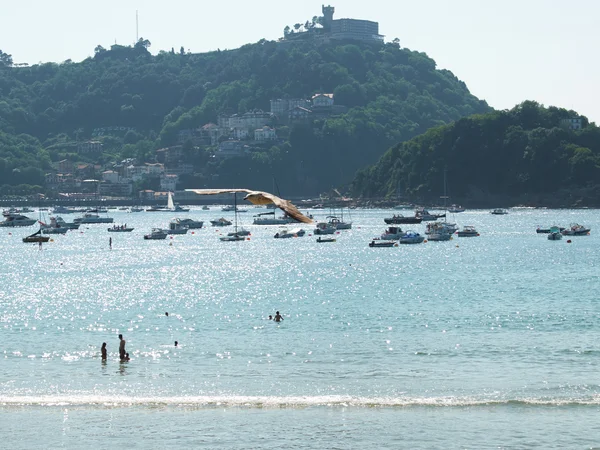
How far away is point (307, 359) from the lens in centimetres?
5200

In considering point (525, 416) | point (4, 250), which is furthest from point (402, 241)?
point (525, 416)

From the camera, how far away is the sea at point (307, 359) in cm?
3841

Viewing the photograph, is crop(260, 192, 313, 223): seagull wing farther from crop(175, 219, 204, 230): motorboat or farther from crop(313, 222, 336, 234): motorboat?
crop(175, 219, 204, 230): motorboat

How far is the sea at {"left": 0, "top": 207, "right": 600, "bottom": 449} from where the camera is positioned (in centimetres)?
3841

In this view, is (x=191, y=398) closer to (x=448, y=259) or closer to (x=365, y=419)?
(x=365, y=419)

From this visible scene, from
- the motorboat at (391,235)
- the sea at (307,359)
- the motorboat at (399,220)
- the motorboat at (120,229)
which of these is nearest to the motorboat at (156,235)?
the motorboat at (120,229)

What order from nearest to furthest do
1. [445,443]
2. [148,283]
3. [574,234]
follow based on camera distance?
[445,443] → [148,283] → [574,234]

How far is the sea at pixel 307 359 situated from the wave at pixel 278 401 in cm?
11

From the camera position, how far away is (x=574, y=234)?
506 feet

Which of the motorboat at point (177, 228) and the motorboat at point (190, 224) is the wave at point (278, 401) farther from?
the motorboat at point (190, 224)

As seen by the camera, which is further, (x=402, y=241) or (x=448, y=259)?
(x=402, y=241)

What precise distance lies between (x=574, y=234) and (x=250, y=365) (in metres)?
112

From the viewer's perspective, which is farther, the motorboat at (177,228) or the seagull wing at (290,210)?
the motorboat at (177,228)

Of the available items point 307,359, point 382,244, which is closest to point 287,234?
point 382,244
